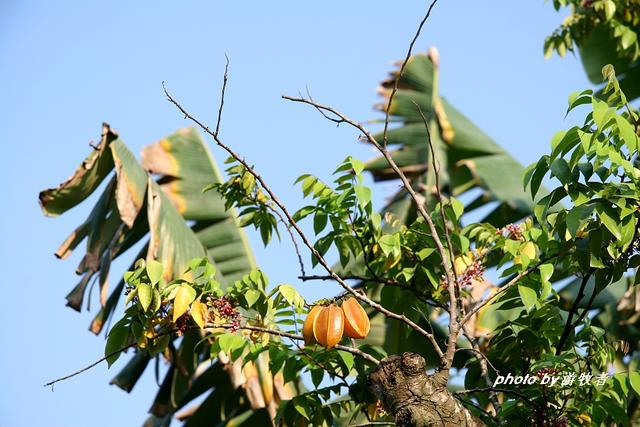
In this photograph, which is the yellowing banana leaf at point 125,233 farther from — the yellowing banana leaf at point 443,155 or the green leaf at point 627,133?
the green leaf at point 627,133

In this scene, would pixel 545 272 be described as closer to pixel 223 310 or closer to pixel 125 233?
pixel 223 310

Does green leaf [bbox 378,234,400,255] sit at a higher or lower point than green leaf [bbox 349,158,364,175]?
lower

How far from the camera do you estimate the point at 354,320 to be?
2.74 metres

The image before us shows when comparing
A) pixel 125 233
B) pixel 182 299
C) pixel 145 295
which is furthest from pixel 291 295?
pixel 125 233

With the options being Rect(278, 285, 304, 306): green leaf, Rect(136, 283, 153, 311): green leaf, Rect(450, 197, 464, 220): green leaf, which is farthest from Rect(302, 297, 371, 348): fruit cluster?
Rect(450, 197, 464, 220): green leaf

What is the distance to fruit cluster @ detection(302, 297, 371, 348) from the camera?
2.71m

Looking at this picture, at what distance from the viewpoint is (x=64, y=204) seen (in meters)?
5.31

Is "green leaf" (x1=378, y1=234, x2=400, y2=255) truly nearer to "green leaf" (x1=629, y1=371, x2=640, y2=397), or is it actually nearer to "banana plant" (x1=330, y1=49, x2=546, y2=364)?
"green leaf" (x1=629, y1=371, x2=640, y2=397)

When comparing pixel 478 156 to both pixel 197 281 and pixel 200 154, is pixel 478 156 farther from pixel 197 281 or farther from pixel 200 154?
pixel 197 281

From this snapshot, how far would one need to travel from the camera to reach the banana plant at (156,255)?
16.6 ft

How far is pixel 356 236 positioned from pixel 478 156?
12.0 feet

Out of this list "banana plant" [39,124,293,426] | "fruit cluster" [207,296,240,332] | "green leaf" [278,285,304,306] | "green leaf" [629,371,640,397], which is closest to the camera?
"green leaf" [629,371,640,397]

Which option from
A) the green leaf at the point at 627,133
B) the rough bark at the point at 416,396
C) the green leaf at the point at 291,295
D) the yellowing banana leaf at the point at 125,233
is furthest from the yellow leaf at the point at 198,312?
the yellowing banana leaf at the point at 125,233

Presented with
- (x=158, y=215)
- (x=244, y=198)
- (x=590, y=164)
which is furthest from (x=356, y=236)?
(x=158, y=215)
